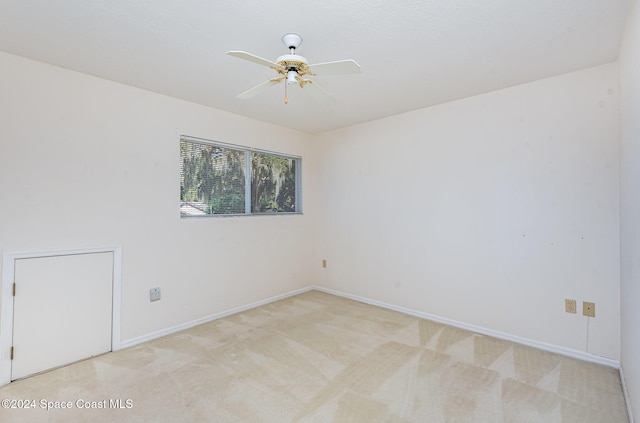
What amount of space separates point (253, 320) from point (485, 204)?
9.06 ft

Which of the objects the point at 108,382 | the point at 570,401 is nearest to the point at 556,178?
the point at 570,401

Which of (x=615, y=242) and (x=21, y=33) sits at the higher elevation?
(x=21, y=33)

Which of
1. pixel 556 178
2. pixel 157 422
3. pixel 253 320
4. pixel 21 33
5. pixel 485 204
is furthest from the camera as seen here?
pixel 253 320

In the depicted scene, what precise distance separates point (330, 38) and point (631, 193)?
81.6 inches

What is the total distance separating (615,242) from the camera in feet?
7.75

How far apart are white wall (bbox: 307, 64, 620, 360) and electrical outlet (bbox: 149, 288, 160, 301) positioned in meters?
2.37

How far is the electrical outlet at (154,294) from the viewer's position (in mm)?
2942

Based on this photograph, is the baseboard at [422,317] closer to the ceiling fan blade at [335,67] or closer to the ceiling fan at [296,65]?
the ceiling fan at [296,65]

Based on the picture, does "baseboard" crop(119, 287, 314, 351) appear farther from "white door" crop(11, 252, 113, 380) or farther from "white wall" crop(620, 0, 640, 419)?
"white wall" crop(620, 0, 640, 419)

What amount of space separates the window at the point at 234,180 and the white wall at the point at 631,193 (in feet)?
11.2

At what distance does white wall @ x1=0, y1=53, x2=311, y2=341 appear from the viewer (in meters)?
2.28

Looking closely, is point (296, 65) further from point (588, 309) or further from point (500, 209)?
point (588, 309)

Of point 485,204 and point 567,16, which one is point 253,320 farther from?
point 567,16

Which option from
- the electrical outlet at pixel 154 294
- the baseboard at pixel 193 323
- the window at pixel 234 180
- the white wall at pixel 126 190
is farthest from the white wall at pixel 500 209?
the electrical outlet at pixel 154 294
